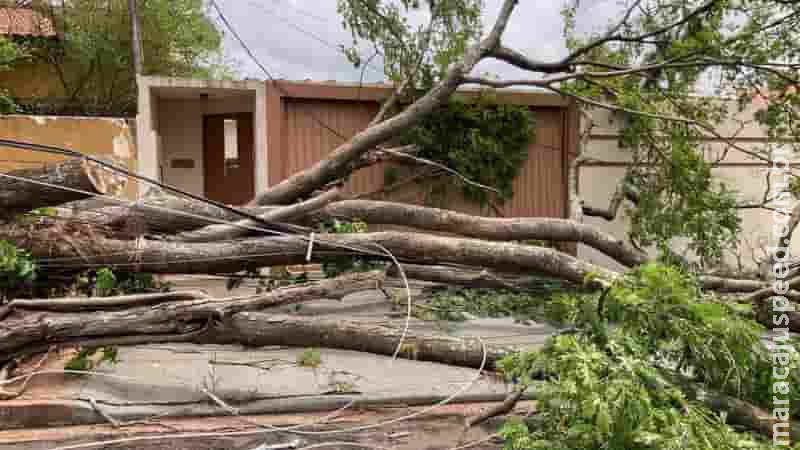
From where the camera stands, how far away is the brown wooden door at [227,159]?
9586mm

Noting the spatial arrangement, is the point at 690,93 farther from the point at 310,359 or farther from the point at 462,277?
the point at 310,359

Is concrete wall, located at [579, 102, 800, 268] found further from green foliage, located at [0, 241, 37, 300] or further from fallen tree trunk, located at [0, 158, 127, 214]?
green foliage, located at [0, 241, 37, 300]

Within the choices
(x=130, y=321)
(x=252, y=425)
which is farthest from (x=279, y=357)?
(x=130, y=321)

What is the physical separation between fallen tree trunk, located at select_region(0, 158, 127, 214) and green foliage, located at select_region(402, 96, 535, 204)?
5120 mm

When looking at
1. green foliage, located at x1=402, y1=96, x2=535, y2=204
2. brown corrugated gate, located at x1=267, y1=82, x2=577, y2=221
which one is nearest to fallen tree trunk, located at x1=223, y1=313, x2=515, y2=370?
brown corrugated gate, located at x1=267, y1=82, x2=577, y2=221

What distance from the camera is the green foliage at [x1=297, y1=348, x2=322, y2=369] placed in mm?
4809

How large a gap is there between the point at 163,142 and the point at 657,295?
28.9 feet

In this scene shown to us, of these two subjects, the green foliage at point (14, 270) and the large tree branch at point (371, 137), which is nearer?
the green foliage at point (14, 270)

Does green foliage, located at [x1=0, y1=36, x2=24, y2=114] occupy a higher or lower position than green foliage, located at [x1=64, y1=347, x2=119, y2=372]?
higher

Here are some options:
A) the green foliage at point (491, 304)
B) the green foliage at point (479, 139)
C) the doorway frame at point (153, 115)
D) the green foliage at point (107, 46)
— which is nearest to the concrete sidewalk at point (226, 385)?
the green foliage at point (491, 304)

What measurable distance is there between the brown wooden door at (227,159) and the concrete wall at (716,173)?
5.53 metres

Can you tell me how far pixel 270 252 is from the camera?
15.2ft

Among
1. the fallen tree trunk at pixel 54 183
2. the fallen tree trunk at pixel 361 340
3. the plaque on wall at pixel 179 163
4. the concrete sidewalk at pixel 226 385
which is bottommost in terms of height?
the concrete sidewalk at pixel 226 385

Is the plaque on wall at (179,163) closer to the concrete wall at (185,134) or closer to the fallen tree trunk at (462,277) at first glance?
the concrete wall at (185,134)
